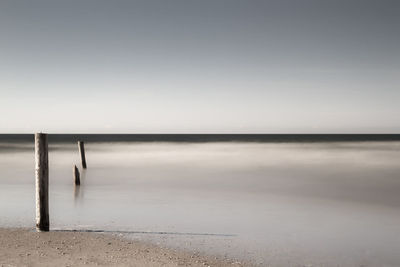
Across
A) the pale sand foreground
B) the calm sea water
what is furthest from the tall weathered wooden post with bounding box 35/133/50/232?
the calm sea water

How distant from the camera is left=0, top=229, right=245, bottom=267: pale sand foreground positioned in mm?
7227

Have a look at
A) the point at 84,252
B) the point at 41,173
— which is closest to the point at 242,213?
the point at 84,252

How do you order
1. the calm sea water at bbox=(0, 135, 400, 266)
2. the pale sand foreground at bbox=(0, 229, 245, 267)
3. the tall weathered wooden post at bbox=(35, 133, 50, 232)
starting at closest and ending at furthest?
the pale sand foreground at bbox=(0, 229, 245, 267) → the calm sea water at bbox=(0, 135, 400, 266) → the tall weathered wooden post at bbox=(35, 133, 50, 232)

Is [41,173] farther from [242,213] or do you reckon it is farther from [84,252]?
[242,213]

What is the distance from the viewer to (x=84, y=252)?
25.6ft

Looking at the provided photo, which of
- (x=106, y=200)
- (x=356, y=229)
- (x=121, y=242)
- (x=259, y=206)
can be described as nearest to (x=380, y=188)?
(x=259, y=206)

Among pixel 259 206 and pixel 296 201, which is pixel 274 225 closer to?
pixel 259 206

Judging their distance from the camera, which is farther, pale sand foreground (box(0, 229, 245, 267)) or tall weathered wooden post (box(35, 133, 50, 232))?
tall weathered wooden post (box(35, 133, 50, 232))

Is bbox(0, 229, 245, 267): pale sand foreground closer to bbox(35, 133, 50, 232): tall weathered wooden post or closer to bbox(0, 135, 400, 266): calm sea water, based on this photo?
bbox(35, 133, 50, 232): tall weathered wooden post

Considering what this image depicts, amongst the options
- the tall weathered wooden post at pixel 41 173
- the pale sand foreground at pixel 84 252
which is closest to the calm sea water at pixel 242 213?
the pale sand foreground at pixel 84 252

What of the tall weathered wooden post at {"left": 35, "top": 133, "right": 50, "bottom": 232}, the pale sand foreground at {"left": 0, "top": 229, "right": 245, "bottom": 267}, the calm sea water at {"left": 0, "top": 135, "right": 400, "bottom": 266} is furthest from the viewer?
the tall weathered wooden post at {"left": 35, "top": 133, "right": 50, "bottom": 232}

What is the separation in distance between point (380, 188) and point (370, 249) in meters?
11.2

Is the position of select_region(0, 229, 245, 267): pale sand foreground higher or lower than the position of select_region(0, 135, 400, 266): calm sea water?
higher

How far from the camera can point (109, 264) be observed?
7.09m
